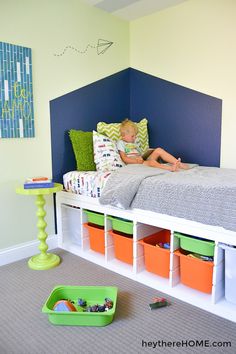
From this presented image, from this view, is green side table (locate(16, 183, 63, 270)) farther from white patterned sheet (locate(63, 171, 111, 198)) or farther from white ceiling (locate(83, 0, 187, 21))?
white ceiling (locate(83, 0, 187, 21))

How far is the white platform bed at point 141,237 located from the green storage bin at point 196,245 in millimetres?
46

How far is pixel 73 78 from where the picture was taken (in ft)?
9.09

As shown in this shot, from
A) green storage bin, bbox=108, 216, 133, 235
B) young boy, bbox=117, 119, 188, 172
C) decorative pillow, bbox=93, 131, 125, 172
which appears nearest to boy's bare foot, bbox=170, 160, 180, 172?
young boy, bbox=117, 119, 188, 172

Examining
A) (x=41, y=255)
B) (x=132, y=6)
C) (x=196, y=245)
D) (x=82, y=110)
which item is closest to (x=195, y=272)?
(x=196, y=245)

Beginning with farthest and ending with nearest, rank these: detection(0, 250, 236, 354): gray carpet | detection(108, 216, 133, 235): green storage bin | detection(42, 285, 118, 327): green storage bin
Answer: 1. detection(108, 216, 133, 235): green storage bin
2. detection(42, 285, 118, 327): green storage bin
3. detection(0, 250, 236, 354): gray carpet

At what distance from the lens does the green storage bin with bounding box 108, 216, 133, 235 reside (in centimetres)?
227

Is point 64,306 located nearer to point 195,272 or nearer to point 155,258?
point 155,258

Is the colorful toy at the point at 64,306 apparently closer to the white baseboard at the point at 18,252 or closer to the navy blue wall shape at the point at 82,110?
the white baseboard at the point at 18,252

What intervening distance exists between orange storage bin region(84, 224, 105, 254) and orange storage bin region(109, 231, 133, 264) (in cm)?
12

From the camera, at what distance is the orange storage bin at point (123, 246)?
7.47 feet

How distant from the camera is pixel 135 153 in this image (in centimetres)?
282

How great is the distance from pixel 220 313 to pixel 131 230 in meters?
0.80

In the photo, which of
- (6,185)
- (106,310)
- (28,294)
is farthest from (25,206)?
(106,310)

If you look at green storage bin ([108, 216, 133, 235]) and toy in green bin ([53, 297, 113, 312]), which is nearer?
toy in green bin ([53, 297, 113, 312])
